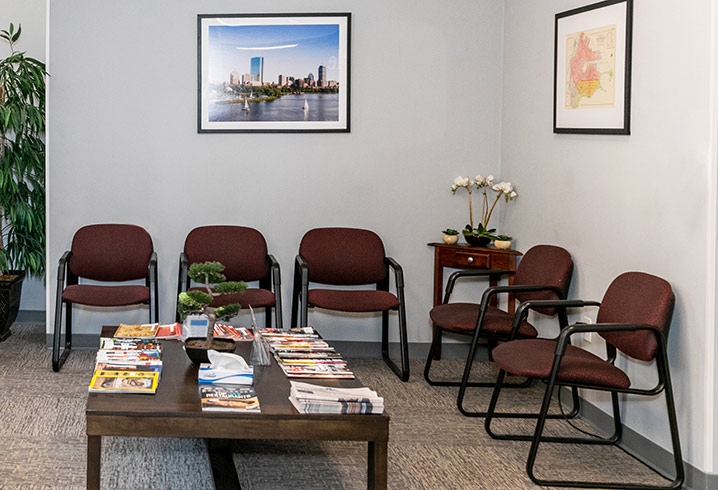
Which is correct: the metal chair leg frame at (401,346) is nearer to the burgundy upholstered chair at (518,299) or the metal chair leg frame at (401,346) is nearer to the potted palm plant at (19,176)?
the burgundy upholstered chair at (518,299)

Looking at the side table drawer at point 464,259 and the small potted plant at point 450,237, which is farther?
the small potted plant at point 450,237

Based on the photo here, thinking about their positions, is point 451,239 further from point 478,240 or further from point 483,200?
point 483,200

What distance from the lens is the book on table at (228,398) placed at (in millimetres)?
2850

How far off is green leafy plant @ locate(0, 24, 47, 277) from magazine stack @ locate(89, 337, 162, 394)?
92.5 inches

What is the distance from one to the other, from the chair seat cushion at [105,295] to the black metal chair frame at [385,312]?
0.90m

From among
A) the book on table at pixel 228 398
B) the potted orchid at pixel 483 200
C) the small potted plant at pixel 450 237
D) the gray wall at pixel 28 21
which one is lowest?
the book on table at pixel 228 398

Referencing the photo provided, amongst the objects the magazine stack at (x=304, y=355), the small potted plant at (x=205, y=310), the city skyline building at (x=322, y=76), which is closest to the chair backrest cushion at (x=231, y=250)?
the city skyline building at (x=322, y=76)

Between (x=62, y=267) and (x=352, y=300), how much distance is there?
1713 millimetres

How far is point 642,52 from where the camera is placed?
3.80m

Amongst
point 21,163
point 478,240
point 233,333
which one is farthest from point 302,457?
point 21,163

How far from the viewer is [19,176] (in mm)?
5727

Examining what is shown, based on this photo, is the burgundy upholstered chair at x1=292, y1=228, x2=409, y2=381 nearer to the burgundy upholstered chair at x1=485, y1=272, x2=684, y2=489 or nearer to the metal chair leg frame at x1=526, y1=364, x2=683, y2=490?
the burgundy upholstered chair at x1=485, y1=272, x2=684, y2=489

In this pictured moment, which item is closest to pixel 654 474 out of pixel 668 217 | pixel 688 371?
pixel 688 371

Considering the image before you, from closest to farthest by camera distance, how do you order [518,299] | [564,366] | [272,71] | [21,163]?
[564,366] → [518,299] → [272,71] → [21,163]
